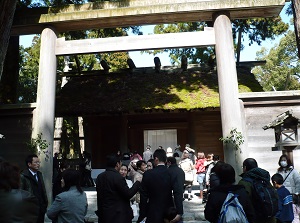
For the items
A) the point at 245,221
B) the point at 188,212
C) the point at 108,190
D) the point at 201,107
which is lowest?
the point at 188,212

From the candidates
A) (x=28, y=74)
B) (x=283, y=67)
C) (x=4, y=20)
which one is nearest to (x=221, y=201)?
(x=4, y=20)

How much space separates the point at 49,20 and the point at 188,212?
6629 mm

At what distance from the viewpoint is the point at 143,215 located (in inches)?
163

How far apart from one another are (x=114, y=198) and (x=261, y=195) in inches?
68.8

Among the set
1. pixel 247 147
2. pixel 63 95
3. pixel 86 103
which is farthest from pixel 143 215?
pixel 63 95

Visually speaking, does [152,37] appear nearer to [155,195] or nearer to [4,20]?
[4,20]

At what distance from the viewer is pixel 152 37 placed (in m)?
8.89

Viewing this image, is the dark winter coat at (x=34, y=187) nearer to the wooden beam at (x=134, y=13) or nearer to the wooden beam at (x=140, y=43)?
the wooden beam at (x=140, y=43)

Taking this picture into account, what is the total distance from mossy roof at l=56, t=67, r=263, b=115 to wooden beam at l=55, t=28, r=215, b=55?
4421 millimetres

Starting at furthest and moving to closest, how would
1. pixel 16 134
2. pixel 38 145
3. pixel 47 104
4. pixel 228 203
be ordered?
pixel 16 134, pixel 47 104, pixel 38 145, pixel 228 203

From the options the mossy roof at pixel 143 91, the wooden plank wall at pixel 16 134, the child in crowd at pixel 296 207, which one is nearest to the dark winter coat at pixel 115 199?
the child in crowd at pixel 296 207

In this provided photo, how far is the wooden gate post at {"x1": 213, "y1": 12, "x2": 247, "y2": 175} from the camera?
26.4 ft

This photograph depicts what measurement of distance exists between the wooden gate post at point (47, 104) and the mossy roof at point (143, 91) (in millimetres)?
4455

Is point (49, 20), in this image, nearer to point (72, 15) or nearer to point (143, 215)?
point (72, 15)
